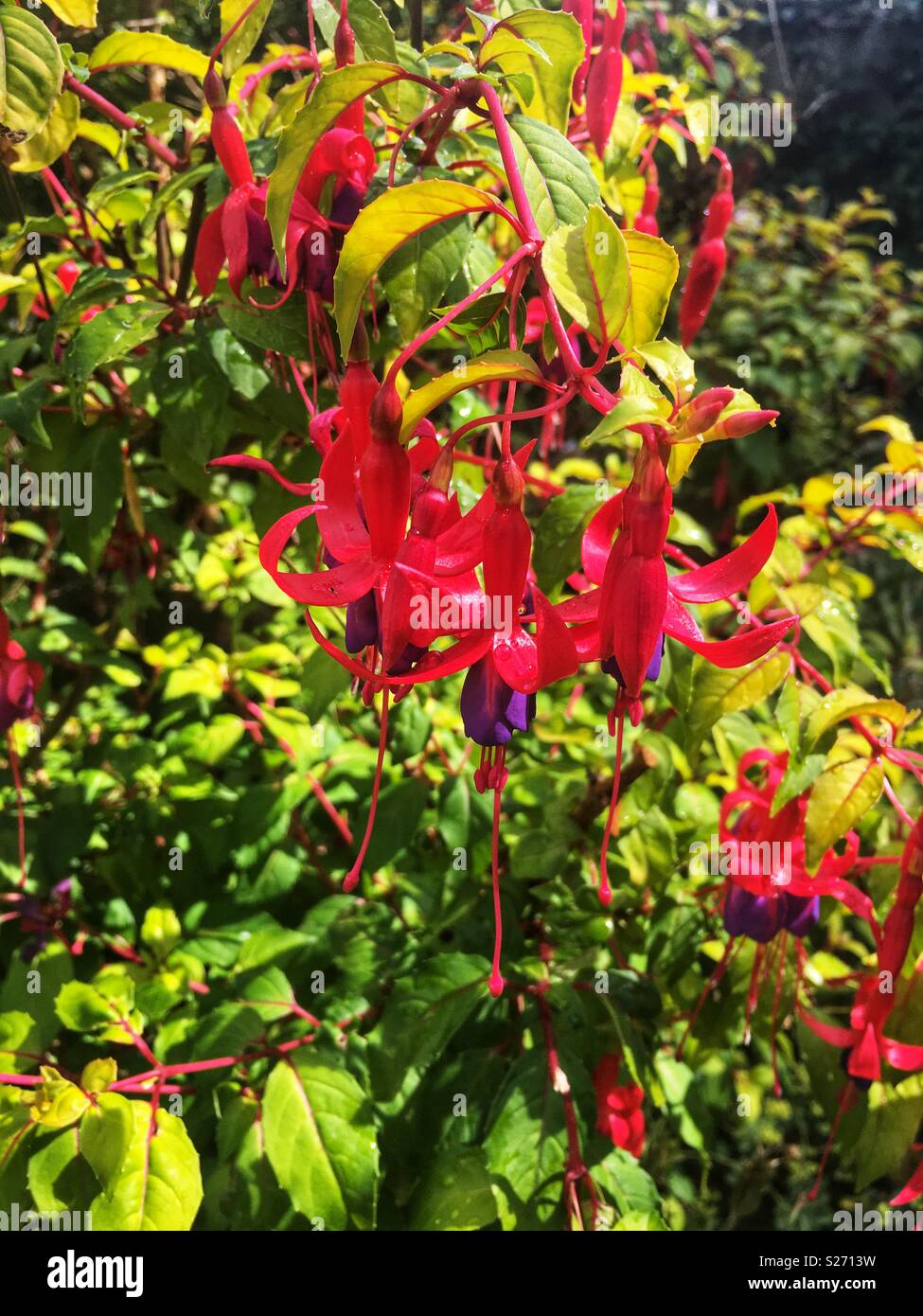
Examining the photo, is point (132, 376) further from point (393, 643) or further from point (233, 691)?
point (393, 643)

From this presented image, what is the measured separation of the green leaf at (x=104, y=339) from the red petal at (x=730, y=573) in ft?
1.52

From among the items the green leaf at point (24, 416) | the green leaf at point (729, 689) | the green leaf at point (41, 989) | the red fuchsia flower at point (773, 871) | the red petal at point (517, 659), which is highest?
the green leaf at point (24, 416)

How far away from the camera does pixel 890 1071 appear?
2.96 feet

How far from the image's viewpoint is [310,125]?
467mm

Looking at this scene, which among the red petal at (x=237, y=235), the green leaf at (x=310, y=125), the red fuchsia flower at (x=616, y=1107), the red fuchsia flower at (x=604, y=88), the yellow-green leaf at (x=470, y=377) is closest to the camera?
the yellow-green leaf at (x=470, y=377)

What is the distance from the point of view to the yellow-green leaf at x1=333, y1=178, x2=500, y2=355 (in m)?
0.42

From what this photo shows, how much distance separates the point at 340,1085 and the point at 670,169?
286 cm

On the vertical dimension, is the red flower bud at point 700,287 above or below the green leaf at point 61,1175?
above

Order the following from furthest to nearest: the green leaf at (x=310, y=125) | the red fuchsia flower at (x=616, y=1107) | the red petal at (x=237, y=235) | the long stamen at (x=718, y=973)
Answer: the red fuchsia flower at (x=616, y=1107) < the long stamen at (x=718, y=973) < the red petal at (x=237, y=235) < the green leaf at (x=310, y=125)

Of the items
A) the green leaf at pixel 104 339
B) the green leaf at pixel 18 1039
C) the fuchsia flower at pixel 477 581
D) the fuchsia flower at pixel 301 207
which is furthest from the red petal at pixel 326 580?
the green leaf at pixel 18 1039

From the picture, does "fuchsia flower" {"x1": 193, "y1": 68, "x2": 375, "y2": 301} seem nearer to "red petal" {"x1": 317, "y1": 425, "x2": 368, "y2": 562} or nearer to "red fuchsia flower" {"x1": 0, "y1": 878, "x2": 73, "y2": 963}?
"red petal" {"x1": 317, "y1": 425, "x2": 368, "y2": 562}

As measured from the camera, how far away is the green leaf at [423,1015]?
868 millimetres

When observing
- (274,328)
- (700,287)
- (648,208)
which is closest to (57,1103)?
(274,328)
